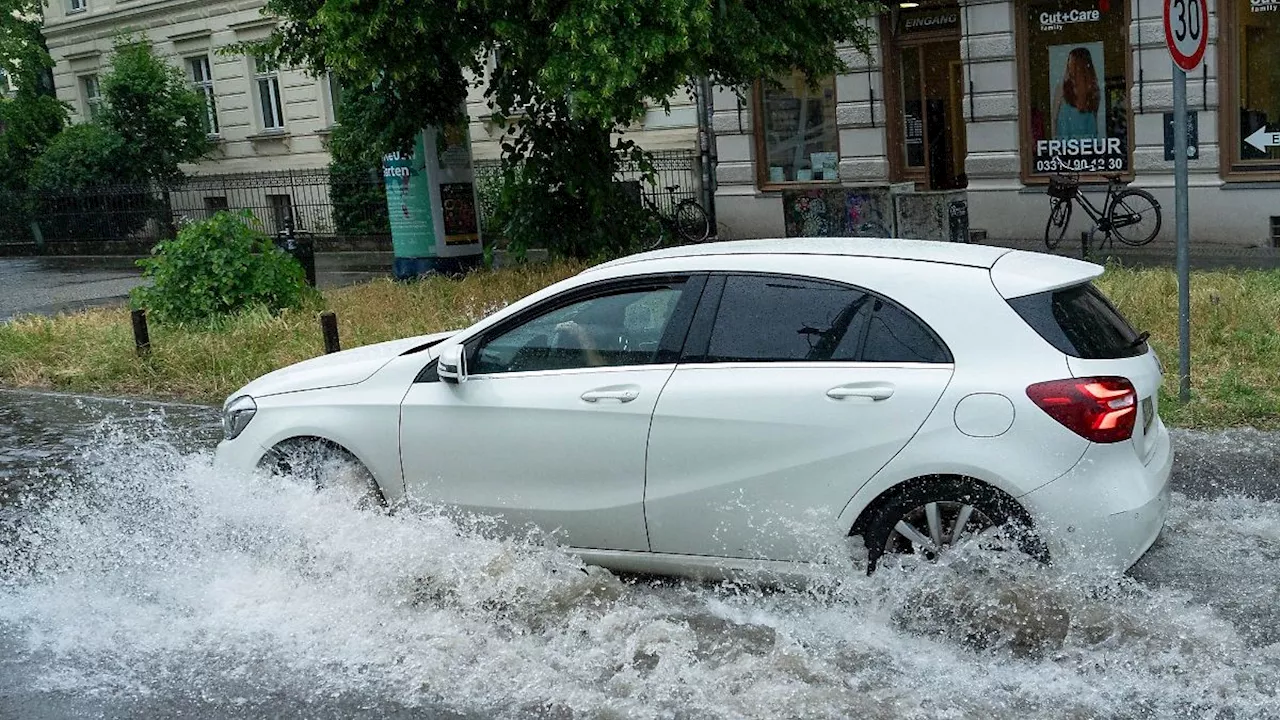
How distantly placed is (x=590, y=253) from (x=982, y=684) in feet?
36.3

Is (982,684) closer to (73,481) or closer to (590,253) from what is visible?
(73,481)

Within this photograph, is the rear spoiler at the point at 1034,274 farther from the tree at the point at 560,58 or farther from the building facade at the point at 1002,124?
the building facade at the point at 1002,124

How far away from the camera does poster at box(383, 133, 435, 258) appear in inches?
643

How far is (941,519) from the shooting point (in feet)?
16.8

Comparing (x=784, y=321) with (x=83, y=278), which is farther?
(x=83, y=278)

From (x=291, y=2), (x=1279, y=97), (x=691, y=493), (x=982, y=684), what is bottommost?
(x=982, y=684)

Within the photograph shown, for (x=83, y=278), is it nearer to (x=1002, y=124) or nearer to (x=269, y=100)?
(x=269, y=100)

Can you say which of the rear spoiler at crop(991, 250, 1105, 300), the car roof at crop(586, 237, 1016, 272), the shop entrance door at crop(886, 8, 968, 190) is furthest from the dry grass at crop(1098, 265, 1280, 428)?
the shop entrance door at crop(886, 8, 968, 190)

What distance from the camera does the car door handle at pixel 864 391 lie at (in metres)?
5.13

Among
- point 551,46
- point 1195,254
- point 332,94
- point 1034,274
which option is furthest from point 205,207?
point 1034,274

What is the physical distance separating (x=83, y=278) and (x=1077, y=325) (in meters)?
22.1

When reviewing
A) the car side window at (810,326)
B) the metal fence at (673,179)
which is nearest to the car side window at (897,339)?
the car side window at (810,326)

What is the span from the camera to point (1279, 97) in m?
16.5

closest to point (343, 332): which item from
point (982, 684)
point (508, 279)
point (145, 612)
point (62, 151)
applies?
point (508, 279)
